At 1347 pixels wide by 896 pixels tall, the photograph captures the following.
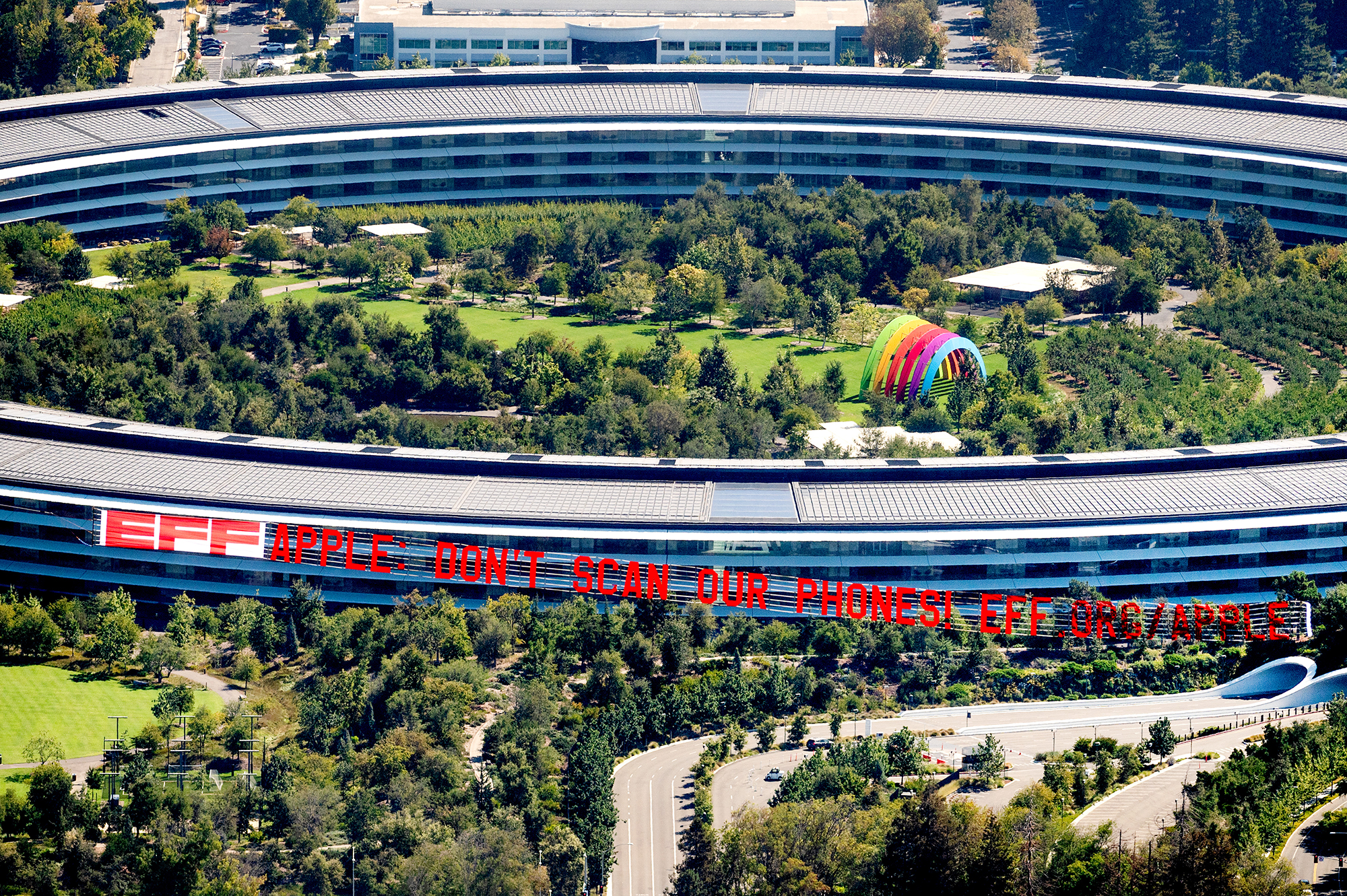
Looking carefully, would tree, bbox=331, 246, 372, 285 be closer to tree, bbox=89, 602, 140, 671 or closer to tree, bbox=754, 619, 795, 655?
tree, bbox=89, 602, 140, 671

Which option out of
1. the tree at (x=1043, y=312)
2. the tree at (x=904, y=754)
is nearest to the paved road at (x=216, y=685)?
the tree at (x=904, y=754)

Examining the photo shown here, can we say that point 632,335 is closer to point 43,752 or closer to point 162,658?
point 162,658

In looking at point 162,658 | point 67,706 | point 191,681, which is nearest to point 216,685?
point 191,681

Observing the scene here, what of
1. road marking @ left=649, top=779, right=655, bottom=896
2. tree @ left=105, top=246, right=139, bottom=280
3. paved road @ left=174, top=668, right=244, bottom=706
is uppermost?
tree @ left=105, top=246, right=139, bottom=280

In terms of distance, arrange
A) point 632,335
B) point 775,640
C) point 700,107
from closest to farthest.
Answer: point 775,640 < point 632,335 < point 700,107

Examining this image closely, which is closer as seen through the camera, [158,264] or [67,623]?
[67,623]

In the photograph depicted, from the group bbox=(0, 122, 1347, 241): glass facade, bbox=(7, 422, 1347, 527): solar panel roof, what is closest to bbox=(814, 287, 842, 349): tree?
bbox=(0, 122, 1347, 241): glass facade

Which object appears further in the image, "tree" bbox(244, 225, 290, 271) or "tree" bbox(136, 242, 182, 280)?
"tree" bbox(244, 225, 290, 271)

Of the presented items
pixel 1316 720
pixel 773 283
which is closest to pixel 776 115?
pixel 773 283
